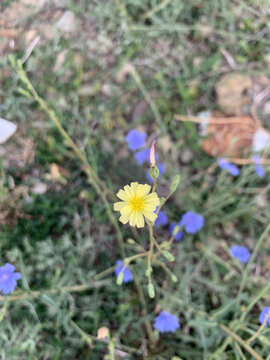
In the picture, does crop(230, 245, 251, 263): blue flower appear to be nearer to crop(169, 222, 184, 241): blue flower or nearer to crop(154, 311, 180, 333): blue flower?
crop(169, 222, 184, 241): blue flower

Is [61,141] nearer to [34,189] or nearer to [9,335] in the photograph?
[34,189]

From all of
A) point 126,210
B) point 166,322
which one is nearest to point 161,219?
point 166,322

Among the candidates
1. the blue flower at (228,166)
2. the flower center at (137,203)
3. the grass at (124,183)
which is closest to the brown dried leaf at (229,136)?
the grass at (124,183)

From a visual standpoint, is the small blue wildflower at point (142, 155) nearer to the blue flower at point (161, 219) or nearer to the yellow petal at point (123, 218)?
the blue flower at point (161, 219)

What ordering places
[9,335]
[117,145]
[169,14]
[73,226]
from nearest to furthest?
1. [9,335]
2. [73,226]
3. [117,145]
4. [169,14]

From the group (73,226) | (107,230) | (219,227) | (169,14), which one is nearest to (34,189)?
(73,226)

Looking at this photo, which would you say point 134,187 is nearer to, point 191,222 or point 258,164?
point 191,222
